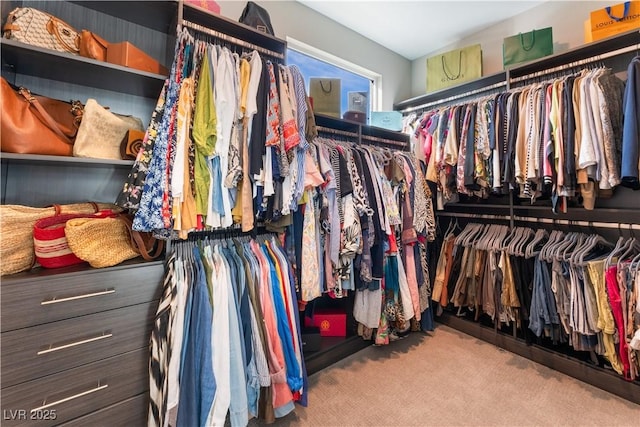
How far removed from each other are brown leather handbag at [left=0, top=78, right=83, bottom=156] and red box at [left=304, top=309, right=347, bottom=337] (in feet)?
5.98

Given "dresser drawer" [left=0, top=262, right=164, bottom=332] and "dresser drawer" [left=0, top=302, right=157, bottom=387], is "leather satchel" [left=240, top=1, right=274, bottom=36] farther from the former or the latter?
"dresser drawer" [left=0, top=302, right=157, bottom=387]

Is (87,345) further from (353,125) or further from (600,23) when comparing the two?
(600,23)

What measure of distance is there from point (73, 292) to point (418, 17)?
3300 mm

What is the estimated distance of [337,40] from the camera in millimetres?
2850

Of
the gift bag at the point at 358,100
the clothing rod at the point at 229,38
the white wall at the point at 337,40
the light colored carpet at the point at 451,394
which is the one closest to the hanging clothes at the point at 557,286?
the light colored carpet at the point at 451,394

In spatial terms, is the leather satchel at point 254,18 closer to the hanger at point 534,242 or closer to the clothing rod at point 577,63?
the clothing rod at point 577,63

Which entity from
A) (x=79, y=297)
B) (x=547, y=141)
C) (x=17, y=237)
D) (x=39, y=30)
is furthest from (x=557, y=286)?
(x=39, y=30)

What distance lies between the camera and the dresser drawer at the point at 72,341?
3.31 ft

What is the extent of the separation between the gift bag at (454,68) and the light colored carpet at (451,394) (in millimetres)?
2392

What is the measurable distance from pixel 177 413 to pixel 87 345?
451 mm

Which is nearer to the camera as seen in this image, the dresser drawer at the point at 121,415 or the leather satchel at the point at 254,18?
the dresser drawer at the point at 121,415

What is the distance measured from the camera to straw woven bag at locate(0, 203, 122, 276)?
1085mm

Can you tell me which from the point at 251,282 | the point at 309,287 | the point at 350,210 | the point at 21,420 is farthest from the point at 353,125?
the point at 21,420

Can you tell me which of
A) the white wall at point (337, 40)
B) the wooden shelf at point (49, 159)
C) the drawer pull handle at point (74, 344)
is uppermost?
the white wall at point (337, 40)
